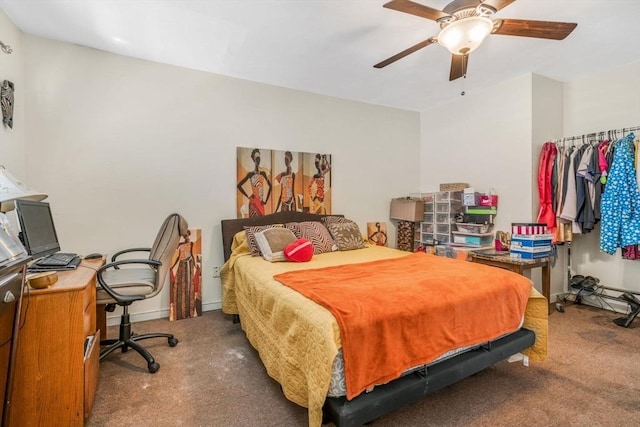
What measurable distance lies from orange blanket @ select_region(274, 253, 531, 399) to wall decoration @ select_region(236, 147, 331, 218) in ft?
4.98

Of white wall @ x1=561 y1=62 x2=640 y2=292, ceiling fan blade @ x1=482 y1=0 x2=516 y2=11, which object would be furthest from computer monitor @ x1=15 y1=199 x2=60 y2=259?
white wall @ x1=561 y1=62 x2=640 y2=292

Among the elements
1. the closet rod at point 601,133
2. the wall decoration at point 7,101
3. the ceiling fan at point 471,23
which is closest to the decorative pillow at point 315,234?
the ceiling fan at point 471,23

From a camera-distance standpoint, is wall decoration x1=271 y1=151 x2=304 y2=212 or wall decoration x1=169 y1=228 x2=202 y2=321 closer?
wall decoration x1=169 y1=228 x2=202 y2=321

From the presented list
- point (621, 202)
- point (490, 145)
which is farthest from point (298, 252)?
point (621, 202)

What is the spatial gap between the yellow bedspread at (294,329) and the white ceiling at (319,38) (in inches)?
74.4

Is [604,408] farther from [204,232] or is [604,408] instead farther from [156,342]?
[204,232]

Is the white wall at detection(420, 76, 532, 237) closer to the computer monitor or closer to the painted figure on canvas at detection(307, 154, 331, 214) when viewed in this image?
the painted figure on canvas at detection(307, 154, 331, 214)

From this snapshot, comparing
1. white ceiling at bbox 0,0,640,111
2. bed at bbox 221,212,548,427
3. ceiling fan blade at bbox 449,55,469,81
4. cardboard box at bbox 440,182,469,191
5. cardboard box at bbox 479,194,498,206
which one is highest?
white ceiling at bbox 0,0,640,111

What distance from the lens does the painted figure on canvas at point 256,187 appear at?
11.3ft

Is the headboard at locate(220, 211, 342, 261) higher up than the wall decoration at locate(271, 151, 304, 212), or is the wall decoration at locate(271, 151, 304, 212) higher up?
the wall decoration at locate(271, 151, 304, 212)

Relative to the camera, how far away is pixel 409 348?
1.49 metres

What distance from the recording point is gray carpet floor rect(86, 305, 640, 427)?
64.3 inches

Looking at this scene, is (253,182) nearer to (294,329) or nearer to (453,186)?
(294,329)

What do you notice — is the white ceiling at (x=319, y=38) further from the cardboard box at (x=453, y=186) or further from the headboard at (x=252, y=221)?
the headboard at (x=252, y=221)
